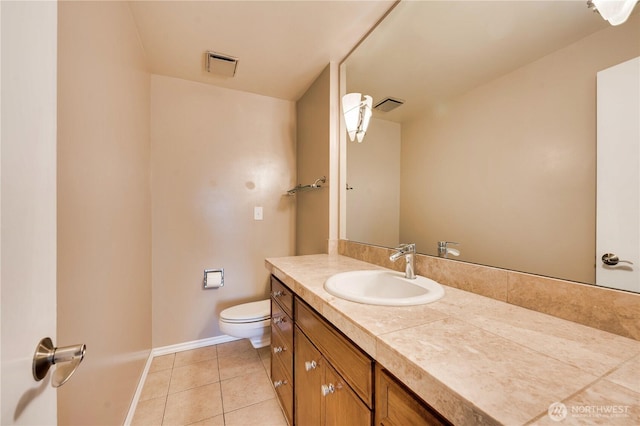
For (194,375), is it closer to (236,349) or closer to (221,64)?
(236,349)

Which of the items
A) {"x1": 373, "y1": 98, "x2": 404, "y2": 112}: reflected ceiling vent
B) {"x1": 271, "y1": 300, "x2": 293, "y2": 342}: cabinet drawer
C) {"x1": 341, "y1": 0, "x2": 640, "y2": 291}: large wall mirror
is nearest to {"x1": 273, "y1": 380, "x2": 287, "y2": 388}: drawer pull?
{"x1": 271, "y1": 300, "x2": 293, "y2": 342}: cabinet drawer

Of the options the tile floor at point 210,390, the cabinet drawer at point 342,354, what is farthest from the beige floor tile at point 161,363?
the cabinet drawer at point 342,354

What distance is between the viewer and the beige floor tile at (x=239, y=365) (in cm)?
179

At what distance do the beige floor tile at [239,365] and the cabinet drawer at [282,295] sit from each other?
726mm

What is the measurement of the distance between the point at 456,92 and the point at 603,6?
0.44m

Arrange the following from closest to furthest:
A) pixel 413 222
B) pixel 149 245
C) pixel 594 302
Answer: pixel 594 302 < pixel 413 222 < pixel 149 245

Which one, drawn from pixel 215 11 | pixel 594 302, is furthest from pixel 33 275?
pixel 215 11

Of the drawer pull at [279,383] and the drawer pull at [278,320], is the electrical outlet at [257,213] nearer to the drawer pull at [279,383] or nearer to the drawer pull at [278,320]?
the drawer pull at [278,320]

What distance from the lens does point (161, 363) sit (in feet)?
6.23

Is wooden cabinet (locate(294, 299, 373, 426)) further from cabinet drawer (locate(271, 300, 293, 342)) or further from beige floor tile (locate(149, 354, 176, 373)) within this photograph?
beige floor tile (locate(149, 354, 176, 373))

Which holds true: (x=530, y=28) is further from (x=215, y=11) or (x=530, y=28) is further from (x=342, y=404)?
(x=215, y=11)

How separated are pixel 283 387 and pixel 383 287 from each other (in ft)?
2.64

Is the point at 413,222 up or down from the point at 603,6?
down

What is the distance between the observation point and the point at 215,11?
1.39m
